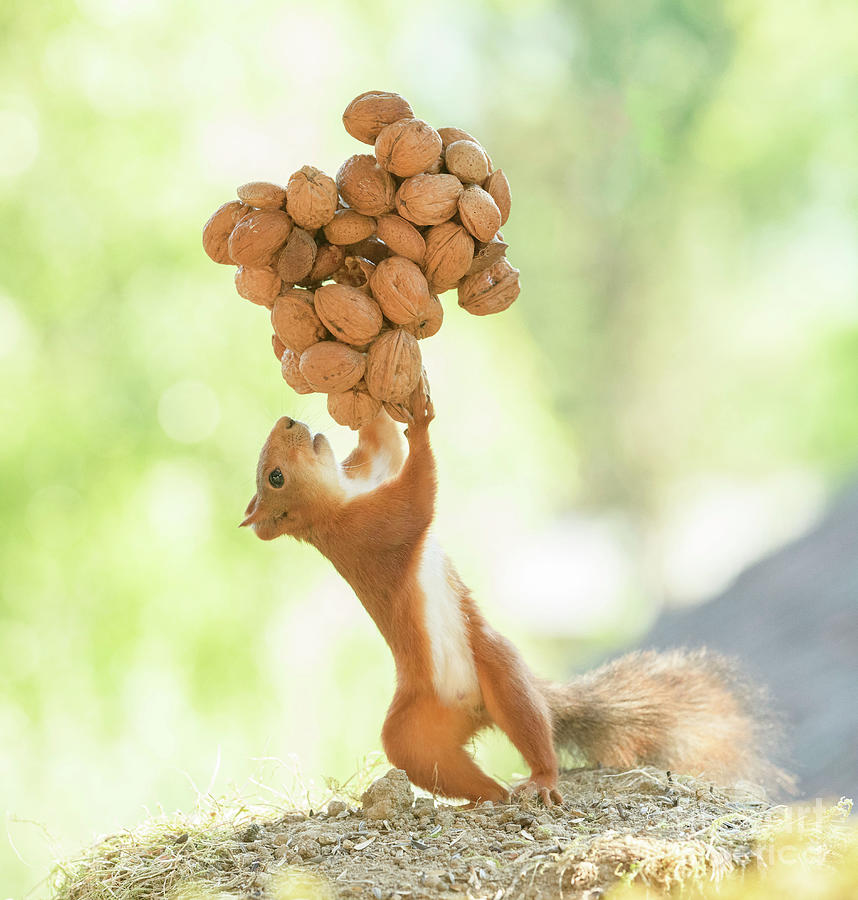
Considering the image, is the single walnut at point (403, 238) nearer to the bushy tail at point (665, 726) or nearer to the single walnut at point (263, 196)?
the single walnut at point (263, 196)

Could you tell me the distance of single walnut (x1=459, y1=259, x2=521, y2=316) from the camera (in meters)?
1.54

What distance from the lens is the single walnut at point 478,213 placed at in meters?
1.45

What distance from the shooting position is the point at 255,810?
69.8 inches

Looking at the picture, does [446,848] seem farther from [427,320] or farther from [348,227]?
[348,227]

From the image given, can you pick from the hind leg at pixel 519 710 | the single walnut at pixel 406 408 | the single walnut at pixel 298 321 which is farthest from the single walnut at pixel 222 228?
the hind leg at pixel 519 710

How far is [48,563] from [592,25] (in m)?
6.24

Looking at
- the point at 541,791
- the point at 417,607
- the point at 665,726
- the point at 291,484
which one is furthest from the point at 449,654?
the point at 665,726

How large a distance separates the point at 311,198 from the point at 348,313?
0.17 metres

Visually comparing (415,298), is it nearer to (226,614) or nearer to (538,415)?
(226,614)

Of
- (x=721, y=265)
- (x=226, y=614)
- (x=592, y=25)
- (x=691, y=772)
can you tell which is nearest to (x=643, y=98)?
(x=592, y=25)

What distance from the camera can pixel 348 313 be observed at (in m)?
1.43

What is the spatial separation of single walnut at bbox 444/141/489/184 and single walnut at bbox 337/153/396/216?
90 mm

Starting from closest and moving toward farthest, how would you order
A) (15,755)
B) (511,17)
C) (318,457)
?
1. (318,457)
2. (15,755)
3. (511,17)

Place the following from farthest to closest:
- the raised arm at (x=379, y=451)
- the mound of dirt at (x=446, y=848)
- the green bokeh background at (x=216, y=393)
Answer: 1. the green bokeh background at (x=216, y=393)
2. the raised arm at (x=379, y=451)
3. the mound of dirt at (x=446, y=848)
